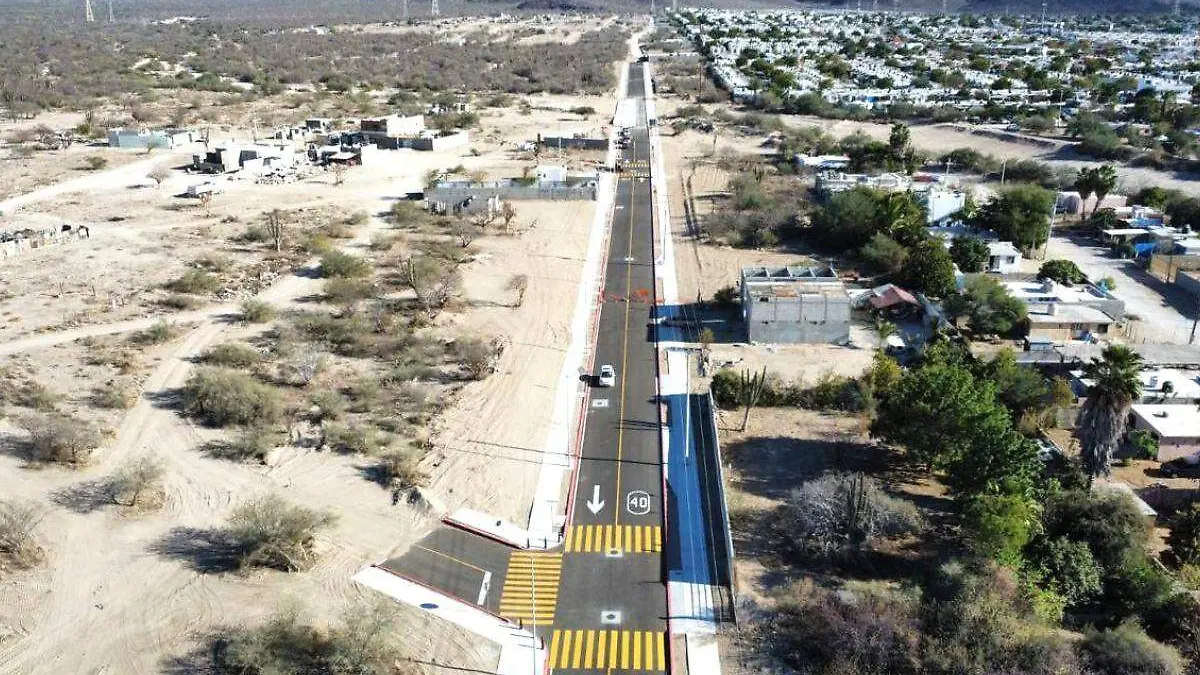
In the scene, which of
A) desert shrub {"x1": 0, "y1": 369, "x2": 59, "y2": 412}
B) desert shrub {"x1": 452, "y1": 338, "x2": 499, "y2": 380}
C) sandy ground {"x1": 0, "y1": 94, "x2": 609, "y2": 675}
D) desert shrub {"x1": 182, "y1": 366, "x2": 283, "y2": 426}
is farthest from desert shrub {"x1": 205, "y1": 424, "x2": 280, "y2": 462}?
desert shrub {"x1": 452, "y1": 338, "x2": 499, "y2": 380}

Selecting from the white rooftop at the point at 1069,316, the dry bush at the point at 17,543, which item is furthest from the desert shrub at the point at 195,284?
the white rooftop at the point at 1069,316

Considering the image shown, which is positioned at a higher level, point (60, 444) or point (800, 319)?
point (800, 319)

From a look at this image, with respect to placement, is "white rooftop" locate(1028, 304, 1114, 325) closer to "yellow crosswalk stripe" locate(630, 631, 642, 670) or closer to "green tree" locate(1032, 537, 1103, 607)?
"green tree" locate(1032, 537, 1103, 607)

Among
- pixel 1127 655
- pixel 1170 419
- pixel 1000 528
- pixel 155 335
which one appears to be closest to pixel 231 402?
pixel 155 335

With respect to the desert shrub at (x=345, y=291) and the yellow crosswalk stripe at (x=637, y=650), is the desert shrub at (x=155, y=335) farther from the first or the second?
the yellow crosswalk stripe at (x=637, y=650)

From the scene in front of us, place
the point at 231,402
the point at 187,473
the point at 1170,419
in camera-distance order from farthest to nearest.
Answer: the point at 231,402 → the point at 1170,419 → the point at 187,473

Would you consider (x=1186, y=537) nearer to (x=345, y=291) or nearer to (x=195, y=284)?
(x=345, y=291)

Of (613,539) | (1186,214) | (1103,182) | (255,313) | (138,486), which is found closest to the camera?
(613,539)
